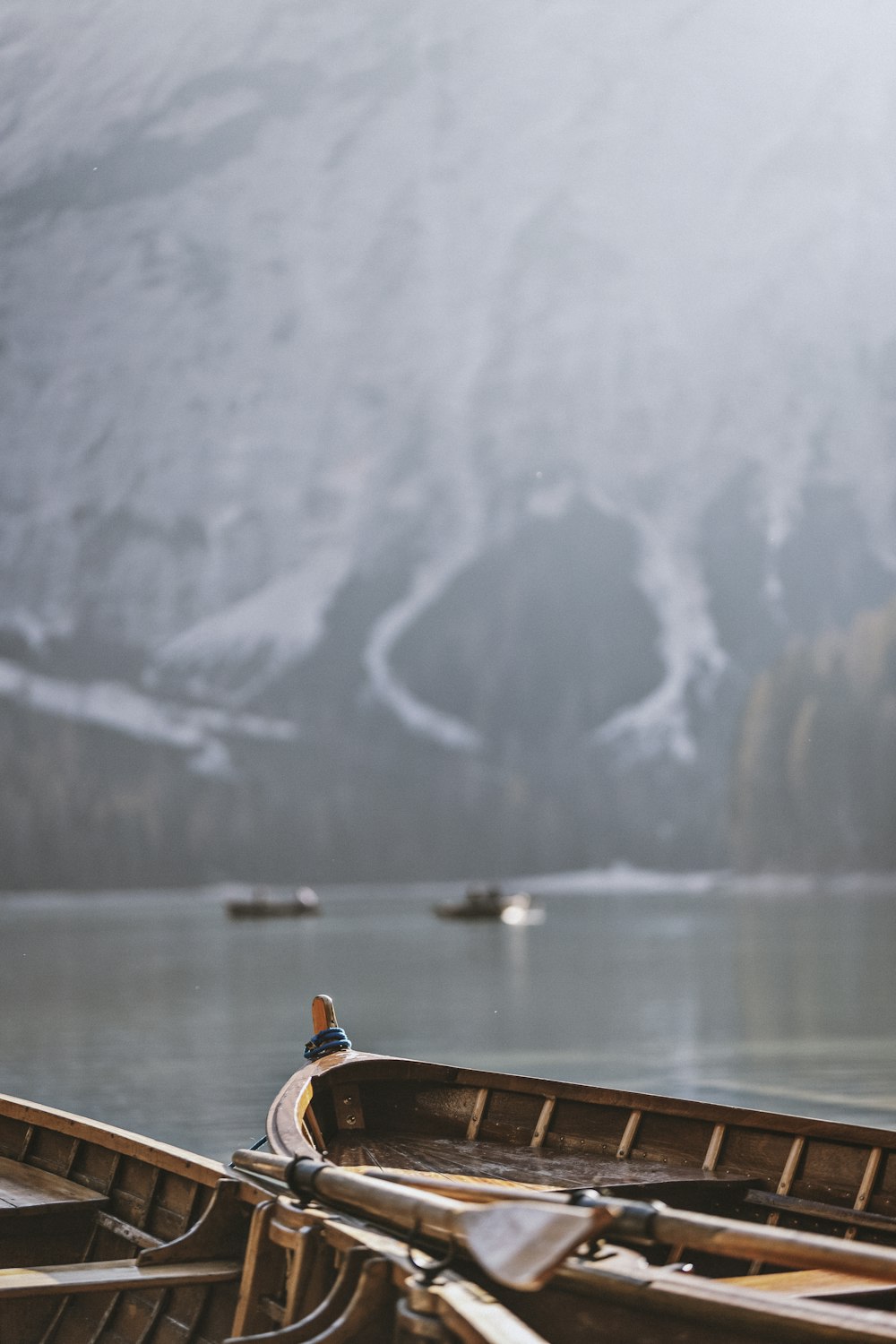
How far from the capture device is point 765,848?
546 ft

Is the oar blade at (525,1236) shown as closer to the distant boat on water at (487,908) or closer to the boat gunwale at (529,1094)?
the boat gunwale at (529,1094)

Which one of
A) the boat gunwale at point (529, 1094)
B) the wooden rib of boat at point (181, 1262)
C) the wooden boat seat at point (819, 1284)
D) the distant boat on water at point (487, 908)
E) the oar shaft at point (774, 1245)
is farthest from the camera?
the distant boat on water at point (487, 908)

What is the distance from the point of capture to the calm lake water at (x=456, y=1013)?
87.4 ft

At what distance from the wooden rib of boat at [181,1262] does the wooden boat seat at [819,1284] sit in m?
1.41

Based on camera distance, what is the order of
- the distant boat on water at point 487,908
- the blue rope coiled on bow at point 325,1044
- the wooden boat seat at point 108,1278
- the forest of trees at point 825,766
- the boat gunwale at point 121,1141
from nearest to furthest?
the wooden boat seat at point 108,1278 < the boat gunwale at point 121,1141 < the blue rope coiled on bow at point 325,1044 < the distant boat on water at point 487,908 < the forest of trees at point 825,766

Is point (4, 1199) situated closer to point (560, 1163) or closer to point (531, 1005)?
point (560, 1163)

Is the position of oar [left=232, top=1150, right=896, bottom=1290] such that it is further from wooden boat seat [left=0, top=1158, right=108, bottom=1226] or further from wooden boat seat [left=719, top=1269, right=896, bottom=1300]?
wooden boat seat [left=0, top=1158, right=108, bottom=1226]

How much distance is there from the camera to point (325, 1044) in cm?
1082

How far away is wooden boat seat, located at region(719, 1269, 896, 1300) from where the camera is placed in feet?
21.6

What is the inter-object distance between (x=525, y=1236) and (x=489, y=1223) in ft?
0.58

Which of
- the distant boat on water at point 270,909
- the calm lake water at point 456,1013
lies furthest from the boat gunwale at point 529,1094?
the distant boat on water at point 270,909

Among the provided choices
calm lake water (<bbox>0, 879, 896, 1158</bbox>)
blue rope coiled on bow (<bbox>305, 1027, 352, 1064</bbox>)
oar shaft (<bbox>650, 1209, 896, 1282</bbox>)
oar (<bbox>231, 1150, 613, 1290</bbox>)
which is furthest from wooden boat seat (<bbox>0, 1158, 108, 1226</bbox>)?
calm lake water (<bbox>0, 879, 896, 1158</bbox>)

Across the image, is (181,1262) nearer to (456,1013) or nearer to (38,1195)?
(38,1195)

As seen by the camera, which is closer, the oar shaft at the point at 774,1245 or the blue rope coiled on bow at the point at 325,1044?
the oar shaft at the point at 774,1245
